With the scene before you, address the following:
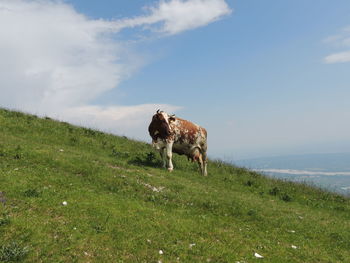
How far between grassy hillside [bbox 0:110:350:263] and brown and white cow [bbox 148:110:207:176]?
1.36 m

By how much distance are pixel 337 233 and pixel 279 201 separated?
5563 mm

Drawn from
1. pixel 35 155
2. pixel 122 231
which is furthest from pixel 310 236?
pixel 35 155

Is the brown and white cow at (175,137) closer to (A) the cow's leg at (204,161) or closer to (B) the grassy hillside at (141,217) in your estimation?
(A) the cow's leg at (204,161)

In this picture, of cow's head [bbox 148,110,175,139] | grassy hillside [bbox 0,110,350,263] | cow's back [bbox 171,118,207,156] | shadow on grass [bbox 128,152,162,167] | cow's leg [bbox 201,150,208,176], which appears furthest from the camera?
cow's leg [bbox 201,150,208,176]

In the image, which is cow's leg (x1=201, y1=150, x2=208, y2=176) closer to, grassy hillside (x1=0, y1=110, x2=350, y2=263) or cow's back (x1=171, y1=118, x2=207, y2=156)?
cow's back (x1=171, y1=118, x2=207, y2=156)

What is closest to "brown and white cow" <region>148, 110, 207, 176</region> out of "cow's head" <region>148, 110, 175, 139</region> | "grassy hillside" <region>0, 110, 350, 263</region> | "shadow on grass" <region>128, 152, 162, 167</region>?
"cow's head" <region>148, 110, 175, 139</region>

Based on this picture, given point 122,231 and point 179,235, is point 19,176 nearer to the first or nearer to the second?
point 122,231

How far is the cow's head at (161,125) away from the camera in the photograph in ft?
67.1

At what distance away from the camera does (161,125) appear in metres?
20.5

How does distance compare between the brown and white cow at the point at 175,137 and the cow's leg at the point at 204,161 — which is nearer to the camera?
the brown and white cow at the point at 175,137

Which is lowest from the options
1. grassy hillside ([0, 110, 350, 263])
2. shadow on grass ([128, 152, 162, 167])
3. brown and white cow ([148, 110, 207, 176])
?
grassy hillside ([0, 110, 350, 263])

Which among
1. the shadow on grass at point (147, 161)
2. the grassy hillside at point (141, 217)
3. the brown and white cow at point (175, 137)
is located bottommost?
the grassy hillside at point (141, 217)

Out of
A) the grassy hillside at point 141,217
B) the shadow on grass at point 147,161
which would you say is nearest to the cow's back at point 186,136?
the grassy hillside at point 141,217

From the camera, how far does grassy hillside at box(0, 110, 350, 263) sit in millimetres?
8859
